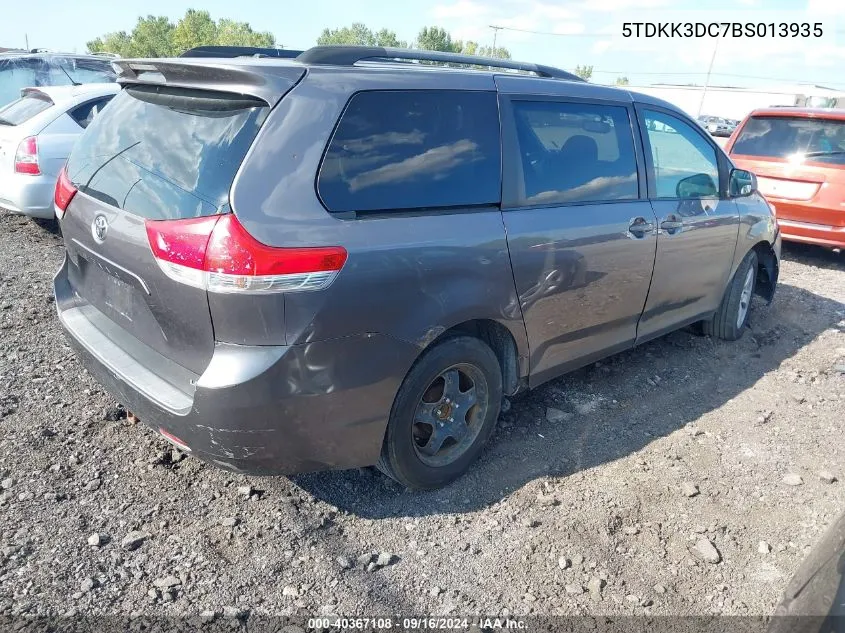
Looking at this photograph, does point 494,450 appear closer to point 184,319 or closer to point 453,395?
point 453,395

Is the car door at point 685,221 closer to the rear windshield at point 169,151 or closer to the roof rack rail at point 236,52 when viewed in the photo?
the roof rack rail at point 236,52

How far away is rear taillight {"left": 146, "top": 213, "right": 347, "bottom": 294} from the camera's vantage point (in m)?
2.22

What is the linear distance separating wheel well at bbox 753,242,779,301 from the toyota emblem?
4.61 meters

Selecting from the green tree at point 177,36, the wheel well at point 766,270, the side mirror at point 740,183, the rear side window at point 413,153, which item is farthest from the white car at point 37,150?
the green tree at point 177,36

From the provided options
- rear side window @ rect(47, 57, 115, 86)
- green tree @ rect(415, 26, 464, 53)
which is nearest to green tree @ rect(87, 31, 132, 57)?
green tree @ rect(415, 26, 464, 53)

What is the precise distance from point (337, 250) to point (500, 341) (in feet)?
3.77

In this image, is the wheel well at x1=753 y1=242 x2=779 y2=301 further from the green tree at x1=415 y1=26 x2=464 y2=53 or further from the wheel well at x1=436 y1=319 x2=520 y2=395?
the green tree at x1=415 y1=26 x2=464 y2=53

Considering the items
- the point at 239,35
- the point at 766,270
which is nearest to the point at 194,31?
the point at 239,35

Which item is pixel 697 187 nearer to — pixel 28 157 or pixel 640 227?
pixel 640 227

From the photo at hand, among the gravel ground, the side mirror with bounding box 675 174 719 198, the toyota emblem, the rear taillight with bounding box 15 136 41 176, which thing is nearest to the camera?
the gravel ground

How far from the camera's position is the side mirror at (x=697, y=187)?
421 centimetres

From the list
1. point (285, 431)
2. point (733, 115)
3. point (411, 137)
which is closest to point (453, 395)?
point (285, 431)

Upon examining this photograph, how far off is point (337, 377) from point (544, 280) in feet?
4.08

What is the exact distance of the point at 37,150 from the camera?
6320mm
